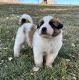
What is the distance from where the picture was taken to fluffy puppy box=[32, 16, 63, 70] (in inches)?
199

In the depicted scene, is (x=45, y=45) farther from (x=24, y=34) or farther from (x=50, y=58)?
(x=24, y=34)

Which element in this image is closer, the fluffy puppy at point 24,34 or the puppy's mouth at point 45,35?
the puppy's mouth at point 45,35

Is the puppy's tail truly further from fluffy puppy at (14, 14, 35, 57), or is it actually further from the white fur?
the white fur

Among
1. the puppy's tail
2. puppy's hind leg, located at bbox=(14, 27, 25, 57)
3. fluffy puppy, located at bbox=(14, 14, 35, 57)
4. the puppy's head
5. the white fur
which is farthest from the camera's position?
the puppy's tail

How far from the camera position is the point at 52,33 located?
5070 millimetres

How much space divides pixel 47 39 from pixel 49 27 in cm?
33

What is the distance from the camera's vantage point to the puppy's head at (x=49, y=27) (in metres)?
4.98

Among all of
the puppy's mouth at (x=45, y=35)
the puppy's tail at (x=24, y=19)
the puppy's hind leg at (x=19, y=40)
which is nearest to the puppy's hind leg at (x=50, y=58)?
the puppy's mouth at (x=45, y=35)

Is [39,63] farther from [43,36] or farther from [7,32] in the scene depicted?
[7,32]

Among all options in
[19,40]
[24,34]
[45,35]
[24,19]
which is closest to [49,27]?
[45,35]

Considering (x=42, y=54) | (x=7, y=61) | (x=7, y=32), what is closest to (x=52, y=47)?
(x=42, y=54)

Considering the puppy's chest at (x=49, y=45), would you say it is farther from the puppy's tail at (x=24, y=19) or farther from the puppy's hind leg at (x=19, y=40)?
the puppy's tail at (x=24, y=19)

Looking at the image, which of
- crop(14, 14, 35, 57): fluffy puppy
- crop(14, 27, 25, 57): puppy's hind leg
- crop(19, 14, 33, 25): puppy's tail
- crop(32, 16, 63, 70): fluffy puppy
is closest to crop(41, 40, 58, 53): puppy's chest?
crop(32, 16, 63, 70): fluffy puppy

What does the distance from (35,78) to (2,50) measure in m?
1.66
